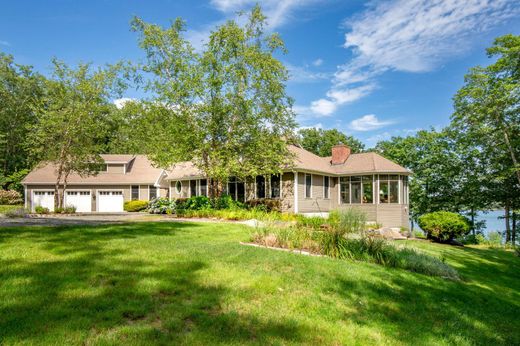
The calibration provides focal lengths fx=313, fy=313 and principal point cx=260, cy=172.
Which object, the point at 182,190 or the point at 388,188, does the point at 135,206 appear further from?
the point at 388,188

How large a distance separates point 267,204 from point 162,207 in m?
8.06

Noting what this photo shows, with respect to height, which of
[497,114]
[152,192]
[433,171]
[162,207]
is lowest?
[162,207]

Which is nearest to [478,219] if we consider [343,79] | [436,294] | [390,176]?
[390,176]

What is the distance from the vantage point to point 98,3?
38.9 feet

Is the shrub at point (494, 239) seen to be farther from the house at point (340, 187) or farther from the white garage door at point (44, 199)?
the white garage door at point (44, 199)

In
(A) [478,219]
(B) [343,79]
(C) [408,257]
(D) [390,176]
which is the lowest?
(A) [478,219]

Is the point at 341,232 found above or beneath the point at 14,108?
beneath

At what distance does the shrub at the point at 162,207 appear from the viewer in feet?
72.6

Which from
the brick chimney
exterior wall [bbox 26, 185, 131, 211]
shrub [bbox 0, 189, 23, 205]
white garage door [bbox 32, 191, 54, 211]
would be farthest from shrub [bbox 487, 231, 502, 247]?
shrub [bbox 0, 189, 23, 205]

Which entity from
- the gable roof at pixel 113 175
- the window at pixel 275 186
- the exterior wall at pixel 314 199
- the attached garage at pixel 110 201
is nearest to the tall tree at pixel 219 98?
the window at pixel 275 186

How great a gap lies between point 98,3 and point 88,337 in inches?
501

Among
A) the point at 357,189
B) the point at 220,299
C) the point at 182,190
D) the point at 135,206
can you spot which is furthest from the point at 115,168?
the point at 220,299

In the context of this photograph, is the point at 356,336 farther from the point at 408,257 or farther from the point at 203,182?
the point at 203,182

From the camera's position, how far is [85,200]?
28.4m
